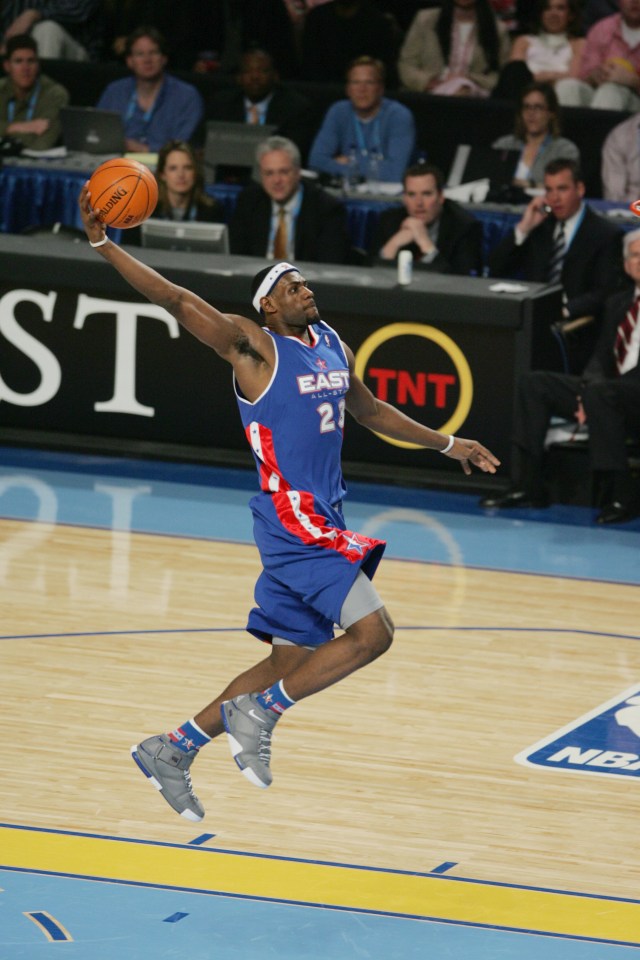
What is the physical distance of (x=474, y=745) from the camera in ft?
24.6

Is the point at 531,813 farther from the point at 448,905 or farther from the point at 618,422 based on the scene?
the point at 618,422

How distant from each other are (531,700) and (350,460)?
4.47 metres

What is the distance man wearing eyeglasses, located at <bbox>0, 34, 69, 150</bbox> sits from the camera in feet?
52.2

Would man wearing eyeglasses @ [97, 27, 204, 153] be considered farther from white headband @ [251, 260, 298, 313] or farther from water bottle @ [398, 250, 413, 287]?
white headband @ [251, 260, 298, 313]

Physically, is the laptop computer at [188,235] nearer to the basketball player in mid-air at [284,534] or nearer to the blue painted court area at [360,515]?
the blue painted court area at [360,515]

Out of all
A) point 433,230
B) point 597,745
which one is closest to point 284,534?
point 597,745

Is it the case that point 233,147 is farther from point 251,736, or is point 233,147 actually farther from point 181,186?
point 251,736

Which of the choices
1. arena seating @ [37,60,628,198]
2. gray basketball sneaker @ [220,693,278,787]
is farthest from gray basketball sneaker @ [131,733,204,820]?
arena seating @ [37,60,628,198]

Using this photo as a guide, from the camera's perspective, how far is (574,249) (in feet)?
40.9

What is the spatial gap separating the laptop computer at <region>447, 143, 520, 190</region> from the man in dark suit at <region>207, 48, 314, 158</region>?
1.49 m

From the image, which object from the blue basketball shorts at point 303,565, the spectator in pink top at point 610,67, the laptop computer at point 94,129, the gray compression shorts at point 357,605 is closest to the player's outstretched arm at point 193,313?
the blue basketball shorts at point 303,565

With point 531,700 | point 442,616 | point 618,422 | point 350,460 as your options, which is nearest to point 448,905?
point 531,700

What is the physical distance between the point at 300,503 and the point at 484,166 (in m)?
9.14

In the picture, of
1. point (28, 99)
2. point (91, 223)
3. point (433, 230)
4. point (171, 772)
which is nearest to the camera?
point (91, 223)
